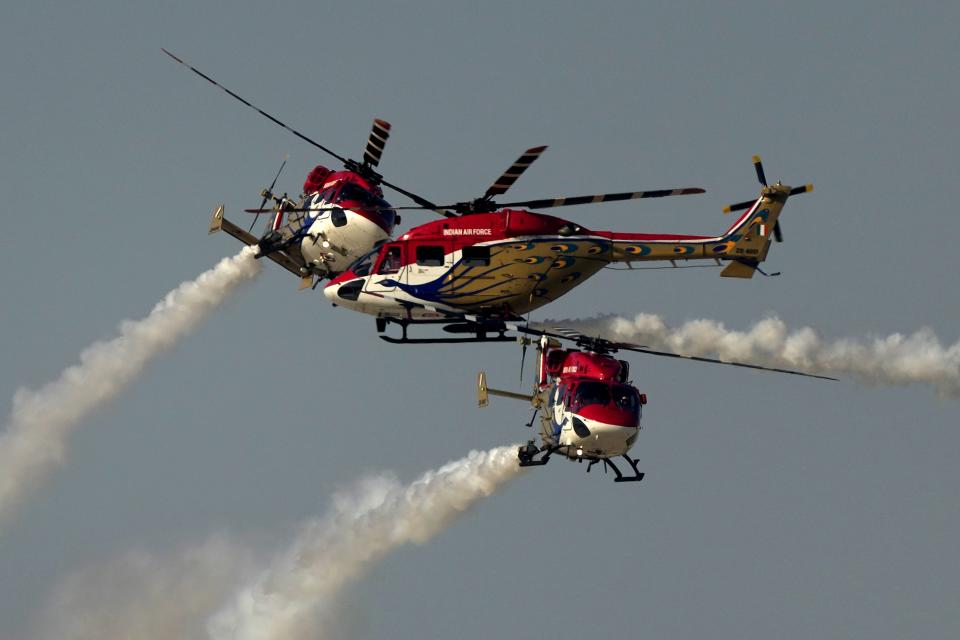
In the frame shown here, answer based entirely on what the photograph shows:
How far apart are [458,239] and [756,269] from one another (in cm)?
756

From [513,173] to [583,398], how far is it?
584 centimetres

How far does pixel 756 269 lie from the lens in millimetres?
60750

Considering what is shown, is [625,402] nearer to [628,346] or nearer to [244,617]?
[628,346]

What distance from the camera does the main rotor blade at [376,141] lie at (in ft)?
217

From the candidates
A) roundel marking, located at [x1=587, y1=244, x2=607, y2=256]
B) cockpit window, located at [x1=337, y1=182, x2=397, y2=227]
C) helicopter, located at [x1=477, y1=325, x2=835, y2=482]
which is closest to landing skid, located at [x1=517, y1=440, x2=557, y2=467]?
helicopter, located at [x1=477, y1=325, x2=835, y2=482]

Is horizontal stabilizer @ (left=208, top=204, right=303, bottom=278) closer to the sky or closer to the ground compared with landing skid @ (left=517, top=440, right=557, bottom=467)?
closer to the sky

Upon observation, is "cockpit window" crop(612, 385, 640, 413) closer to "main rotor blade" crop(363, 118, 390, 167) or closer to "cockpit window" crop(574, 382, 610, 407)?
"cockpit window" crop(574, 382, 610, 407)

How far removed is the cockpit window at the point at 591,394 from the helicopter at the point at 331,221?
9.76 m

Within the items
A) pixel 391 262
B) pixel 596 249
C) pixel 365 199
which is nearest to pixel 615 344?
pixel 596 249

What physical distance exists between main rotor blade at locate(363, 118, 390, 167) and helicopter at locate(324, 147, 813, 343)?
19.9 feet

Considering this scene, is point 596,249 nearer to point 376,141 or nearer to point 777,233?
point 777,233

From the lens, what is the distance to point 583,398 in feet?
188

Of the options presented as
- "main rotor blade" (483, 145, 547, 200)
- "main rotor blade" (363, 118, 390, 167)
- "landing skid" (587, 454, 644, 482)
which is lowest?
"landing skid" (587, 454, 644, 482)

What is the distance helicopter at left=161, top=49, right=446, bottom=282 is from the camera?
214 feet
